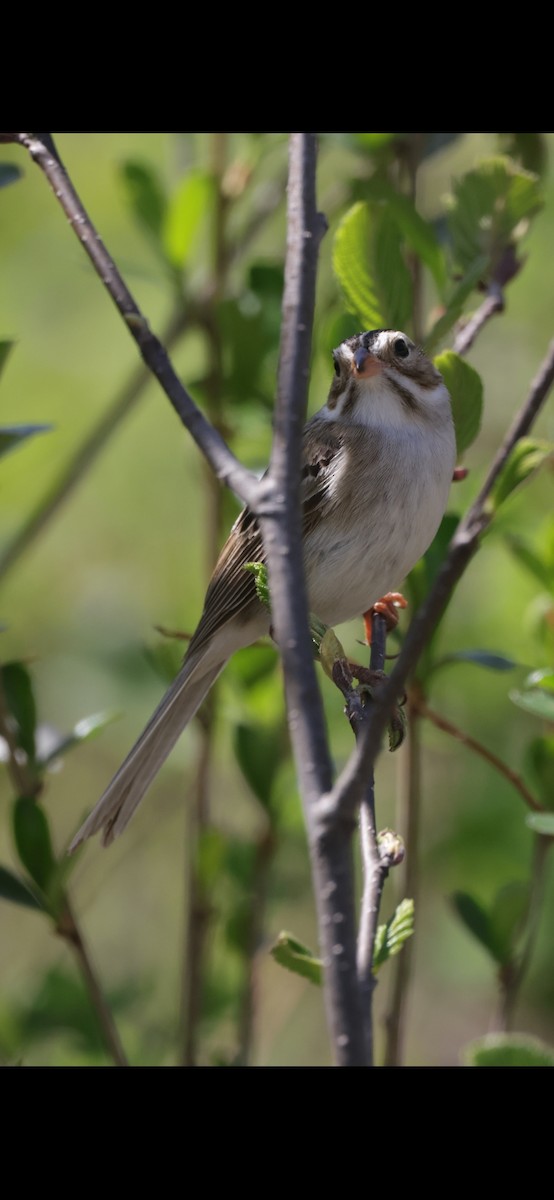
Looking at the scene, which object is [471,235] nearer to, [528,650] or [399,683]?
[528,650]

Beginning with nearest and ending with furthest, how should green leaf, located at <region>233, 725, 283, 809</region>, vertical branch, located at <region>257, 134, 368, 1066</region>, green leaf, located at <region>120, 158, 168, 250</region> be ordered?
vertical branch, located at <region>257, 134, 368, 1066</region> → green leaf, located at <region>233, 725, 283, 809</region> → green leaf, located at <region>120, 158, 168, 250</region>

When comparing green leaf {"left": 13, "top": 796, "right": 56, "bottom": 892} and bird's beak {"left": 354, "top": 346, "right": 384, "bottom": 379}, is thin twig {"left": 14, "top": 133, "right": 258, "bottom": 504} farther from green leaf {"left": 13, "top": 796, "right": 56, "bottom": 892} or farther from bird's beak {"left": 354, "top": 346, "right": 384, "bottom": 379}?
green leaf {"left": 13, "top": 796, "right": 56, "bottom": 892}

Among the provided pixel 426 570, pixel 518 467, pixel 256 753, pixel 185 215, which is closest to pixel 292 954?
pixel 518 467

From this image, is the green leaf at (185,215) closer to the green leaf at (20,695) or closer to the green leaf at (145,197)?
the green leaf at (145,197)

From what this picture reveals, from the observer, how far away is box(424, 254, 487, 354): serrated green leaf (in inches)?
90.9

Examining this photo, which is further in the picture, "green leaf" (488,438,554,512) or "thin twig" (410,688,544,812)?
"thin twig" (410,688,544,812)

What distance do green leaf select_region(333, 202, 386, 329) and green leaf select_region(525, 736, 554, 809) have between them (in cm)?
90

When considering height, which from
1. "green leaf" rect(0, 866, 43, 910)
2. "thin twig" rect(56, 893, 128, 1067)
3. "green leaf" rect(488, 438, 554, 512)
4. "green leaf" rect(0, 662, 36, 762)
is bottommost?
"thin twig" rect(56, 893, 128, 1067)

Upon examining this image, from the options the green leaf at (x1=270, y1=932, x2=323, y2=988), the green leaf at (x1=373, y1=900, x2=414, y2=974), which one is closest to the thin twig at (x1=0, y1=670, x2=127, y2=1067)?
the green leaf at (x1=270, y1=932, x2=323, y2=988)

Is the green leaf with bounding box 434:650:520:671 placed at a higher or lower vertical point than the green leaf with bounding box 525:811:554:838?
higher

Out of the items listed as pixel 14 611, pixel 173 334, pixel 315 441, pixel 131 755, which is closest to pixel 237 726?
pixel 131 755

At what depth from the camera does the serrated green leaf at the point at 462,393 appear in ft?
7.17

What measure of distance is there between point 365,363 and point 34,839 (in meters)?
1.10

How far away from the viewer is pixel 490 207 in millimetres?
2492
